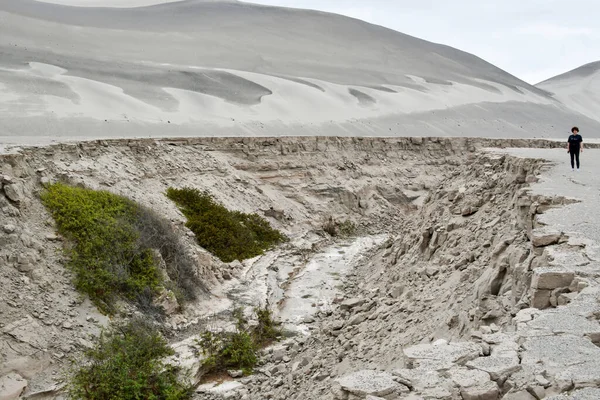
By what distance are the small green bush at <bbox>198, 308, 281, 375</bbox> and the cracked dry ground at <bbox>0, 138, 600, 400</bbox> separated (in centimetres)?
32

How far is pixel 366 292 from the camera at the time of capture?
37.4ft

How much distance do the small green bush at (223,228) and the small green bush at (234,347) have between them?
3881mm

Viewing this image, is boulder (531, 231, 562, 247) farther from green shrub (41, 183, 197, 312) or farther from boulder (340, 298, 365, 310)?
green shrub (41, 183, 197, 312)

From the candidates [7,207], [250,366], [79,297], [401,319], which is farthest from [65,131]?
[401,319]

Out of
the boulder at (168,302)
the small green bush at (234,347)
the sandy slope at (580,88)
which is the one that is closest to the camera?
the small green bush at (234,347)

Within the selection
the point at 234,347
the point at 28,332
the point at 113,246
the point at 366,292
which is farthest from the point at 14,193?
the point at 366,292

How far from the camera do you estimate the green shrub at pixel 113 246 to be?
1013cm

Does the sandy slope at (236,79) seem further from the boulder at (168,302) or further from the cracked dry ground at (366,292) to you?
the boulder at (168,302)

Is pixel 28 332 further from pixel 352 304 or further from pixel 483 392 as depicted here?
pixel 483 392

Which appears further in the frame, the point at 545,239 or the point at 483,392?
the point at 545,239

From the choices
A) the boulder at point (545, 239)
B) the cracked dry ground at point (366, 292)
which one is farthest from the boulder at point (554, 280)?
the boulder at point (545, 239)

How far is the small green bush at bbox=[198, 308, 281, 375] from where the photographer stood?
9391mm

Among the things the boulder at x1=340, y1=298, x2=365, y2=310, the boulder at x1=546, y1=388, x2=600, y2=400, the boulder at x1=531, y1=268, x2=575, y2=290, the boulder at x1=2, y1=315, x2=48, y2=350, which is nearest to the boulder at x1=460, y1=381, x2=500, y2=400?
the boulder at x1=546, y1=388, x2=600, y2=400

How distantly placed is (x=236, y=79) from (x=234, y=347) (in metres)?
22.7
